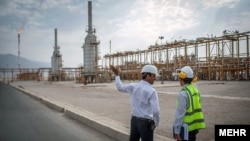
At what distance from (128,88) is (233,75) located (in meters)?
38.5

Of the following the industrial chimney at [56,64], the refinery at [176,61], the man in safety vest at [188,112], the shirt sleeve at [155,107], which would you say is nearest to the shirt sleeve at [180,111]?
the man in safety vest at [188,112]

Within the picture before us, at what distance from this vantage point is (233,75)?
40688 millimetres

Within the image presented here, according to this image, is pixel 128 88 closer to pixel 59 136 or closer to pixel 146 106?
pixel 146 106

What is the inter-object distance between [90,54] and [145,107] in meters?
45.3

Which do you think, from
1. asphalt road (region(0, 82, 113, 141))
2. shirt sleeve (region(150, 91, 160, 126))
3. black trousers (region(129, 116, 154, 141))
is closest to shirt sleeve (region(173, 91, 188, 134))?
shirt sleeve (region(150, 91, 160, 126))

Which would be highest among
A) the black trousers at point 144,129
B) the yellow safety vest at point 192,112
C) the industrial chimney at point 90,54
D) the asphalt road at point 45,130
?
the industrial chimney at point 90,54

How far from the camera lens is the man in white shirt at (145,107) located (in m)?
4.73

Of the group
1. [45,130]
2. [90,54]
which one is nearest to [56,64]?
[90,54]

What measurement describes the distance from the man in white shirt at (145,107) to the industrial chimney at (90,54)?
4424 centimetres

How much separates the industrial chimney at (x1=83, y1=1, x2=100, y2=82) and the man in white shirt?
1742 inches

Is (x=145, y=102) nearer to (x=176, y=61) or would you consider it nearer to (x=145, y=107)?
(x=145, y=107)

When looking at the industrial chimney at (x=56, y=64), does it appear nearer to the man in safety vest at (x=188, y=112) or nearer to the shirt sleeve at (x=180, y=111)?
the man in safety vest at (x=188, y=112)

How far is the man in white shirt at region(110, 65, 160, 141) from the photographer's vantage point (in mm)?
4734

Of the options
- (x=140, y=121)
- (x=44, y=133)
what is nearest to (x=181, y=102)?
(x=140, y=121)
